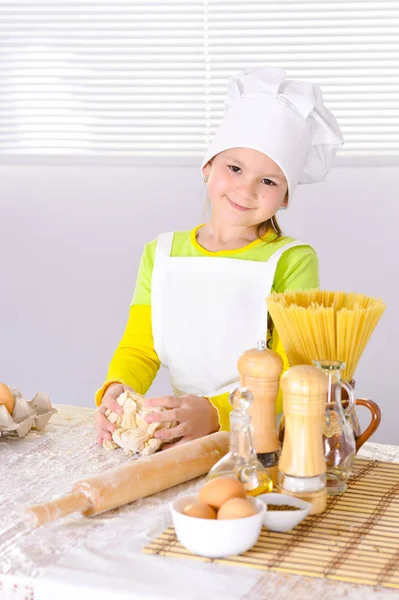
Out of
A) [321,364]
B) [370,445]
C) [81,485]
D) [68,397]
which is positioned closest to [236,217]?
[370,445]

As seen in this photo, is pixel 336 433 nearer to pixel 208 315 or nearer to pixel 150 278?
pixel 208 315

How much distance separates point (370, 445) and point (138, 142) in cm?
173

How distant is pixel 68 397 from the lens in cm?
316

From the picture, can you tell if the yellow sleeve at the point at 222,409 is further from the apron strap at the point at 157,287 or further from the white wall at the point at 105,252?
the white wall at the point at 105,252

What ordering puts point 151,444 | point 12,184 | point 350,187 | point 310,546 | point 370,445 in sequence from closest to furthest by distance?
point 310,546
point 151,444
point 370,445
point 350,187
point 12,184

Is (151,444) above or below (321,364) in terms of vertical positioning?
below

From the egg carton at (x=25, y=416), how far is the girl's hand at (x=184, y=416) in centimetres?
21

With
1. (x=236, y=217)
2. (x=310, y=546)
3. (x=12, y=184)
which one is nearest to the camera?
(x=310, y=546)

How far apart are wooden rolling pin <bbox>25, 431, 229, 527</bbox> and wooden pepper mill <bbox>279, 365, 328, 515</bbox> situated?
0.17m

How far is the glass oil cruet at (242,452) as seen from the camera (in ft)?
3.47

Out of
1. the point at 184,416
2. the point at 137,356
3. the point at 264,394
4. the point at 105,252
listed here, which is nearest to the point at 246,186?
the point at 137,356

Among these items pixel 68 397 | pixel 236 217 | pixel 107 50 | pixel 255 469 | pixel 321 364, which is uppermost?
pixel 107 50

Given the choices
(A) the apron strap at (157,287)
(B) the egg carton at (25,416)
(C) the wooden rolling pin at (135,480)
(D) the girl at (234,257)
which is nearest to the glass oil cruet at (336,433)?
(C) the wooden rolling pin at (135,480)

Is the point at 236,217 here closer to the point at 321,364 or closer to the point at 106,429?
the point at 106,429
